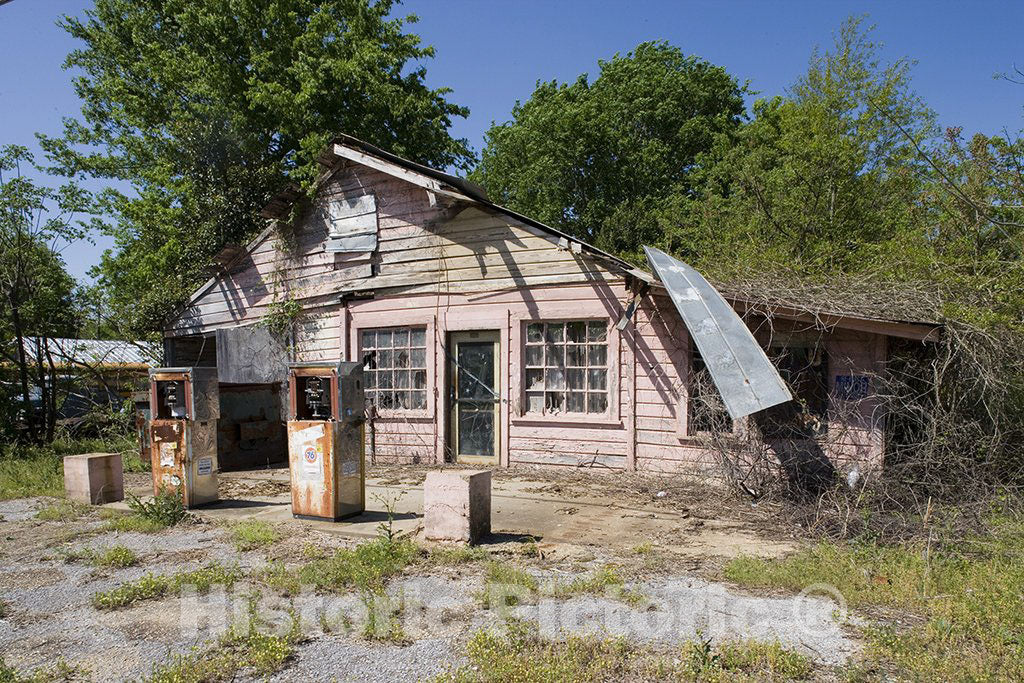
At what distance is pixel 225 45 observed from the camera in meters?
21.9

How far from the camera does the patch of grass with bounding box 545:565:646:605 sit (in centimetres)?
489

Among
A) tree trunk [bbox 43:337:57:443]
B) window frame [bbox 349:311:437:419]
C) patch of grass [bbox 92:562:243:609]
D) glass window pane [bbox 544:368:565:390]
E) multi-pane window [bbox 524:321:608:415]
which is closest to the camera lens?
patch of grass [bbox 92:562:243:609]

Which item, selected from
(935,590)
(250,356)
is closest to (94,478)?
(250,356)

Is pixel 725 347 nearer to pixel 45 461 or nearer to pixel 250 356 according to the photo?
pixel 250 356

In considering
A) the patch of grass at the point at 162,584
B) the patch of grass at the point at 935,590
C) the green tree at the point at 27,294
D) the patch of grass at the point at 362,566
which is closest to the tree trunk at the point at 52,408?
the green tree at the point at 27,294

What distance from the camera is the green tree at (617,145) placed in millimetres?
26844

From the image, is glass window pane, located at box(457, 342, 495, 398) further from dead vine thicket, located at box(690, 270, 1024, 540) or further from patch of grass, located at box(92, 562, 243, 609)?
patch of grass, located at box(92, 562, 243, 609)

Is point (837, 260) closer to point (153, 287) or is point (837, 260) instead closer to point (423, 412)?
point (423, 412)

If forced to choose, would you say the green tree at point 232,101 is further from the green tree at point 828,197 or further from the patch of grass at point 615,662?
the patch of grass at point 615,662

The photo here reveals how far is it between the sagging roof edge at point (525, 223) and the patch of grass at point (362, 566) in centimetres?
478

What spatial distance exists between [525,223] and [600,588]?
21.0 ft

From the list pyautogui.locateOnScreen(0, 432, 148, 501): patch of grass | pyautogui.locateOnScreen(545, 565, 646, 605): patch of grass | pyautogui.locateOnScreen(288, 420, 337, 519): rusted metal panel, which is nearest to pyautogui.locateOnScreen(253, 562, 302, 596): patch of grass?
pyautogui.locateOnScreen(288, 420, 337, 519): rusted metal panel

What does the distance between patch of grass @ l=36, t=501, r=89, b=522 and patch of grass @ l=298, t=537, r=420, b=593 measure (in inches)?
158

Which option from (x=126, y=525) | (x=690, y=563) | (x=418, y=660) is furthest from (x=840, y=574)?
(x=126, y=525)
